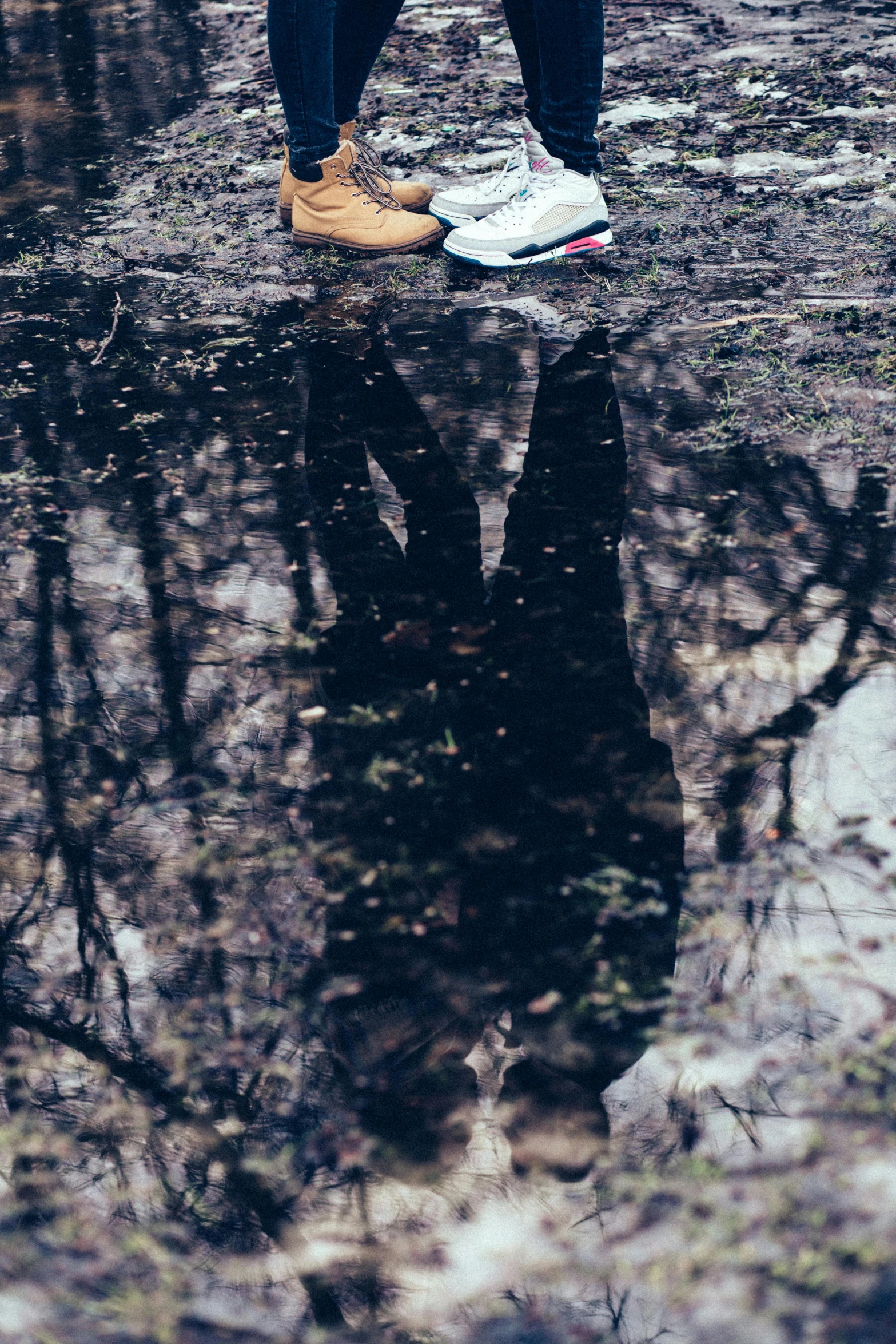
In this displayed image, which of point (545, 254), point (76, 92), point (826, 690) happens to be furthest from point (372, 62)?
point (826, 690)

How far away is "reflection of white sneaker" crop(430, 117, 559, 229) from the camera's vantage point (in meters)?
4.01

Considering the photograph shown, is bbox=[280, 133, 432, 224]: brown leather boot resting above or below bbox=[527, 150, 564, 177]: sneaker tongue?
below

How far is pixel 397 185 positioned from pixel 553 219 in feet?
2.70

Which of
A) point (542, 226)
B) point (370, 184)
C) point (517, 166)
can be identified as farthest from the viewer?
point (517, 166)

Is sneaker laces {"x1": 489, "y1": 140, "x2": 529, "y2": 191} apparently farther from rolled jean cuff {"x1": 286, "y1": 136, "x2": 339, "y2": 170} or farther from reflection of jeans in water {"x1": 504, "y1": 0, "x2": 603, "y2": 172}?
rolled jean cuff {"x1": 286, "y1": 136, "x2": 339, "y2": 170}

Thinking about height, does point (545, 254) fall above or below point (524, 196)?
below

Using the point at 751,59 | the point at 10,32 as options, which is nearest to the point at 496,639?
the point at 751,59

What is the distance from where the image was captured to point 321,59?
3645mm

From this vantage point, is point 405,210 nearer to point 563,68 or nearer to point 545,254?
point 545,254

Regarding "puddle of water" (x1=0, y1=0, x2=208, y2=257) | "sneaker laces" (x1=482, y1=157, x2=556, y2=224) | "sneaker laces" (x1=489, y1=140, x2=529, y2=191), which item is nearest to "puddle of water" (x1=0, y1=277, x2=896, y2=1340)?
"sneaker laces" (x1=482, y1=157, x2=556, y2=224)

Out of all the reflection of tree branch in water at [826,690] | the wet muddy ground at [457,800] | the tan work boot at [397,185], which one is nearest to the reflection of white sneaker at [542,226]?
the wet muddy ground at [457,800]

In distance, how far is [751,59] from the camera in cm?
564

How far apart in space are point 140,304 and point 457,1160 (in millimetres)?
3163

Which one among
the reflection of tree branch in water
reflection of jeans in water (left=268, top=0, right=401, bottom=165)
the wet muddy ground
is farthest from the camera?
reflection of jeans in water (left=268, top=0, right=401, bottom=165)
